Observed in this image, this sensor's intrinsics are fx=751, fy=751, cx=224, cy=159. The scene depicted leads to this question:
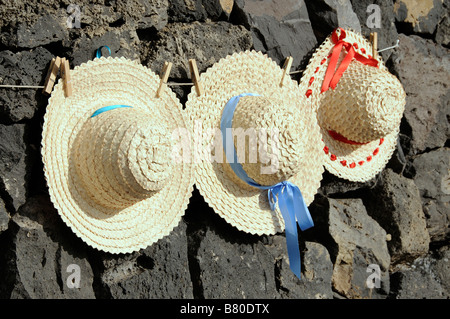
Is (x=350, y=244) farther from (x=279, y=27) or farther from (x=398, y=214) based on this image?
(x=279, y=27)

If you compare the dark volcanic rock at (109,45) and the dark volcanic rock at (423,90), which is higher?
the dark volcanic rock at (109,45)

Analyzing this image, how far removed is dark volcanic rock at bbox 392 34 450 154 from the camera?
161 inches

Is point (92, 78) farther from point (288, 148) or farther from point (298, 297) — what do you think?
point (298, 297)

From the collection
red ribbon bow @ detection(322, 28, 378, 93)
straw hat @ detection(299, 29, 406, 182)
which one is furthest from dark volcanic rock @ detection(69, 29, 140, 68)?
red ribbon bow @ detection(322, 28, 378, 93)

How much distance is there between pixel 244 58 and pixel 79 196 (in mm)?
980

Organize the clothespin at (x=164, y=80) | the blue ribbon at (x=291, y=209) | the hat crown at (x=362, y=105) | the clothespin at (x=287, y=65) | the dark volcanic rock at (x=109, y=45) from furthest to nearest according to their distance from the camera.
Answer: the hat crown at (x=362, y=105) < the clothespin at (x=287, y=65) < the blue ribbon at (x=291, y=209) < the clothespin at (x=164, y=80) < the dark volcanic rock at (x=109, y=45)

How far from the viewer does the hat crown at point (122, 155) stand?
8.55 ft

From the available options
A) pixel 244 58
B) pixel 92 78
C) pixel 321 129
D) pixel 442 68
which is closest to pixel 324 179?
pixel 321 129

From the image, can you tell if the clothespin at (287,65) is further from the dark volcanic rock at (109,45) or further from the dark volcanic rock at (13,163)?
the dark volcanic rock at (13,163)

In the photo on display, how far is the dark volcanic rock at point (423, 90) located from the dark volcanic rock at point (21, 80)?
2098 mm

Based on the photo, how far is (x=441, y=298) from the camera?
13.5 feet

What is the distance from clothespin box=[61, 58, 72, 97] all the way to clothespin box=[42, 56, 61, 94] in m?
0.02

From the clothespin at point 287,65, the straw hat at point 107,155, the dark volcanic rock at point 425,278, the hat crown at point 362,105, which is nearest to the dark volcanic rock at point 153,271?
the straw hat at point 107,155

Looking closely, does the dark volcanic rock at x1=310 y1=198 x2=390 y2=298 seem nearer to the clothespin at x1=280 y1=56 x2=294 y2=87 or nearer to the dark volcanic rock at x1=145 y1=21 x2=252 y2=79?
the clothespin at x1=280 y1=56 x2=294 y2=87
